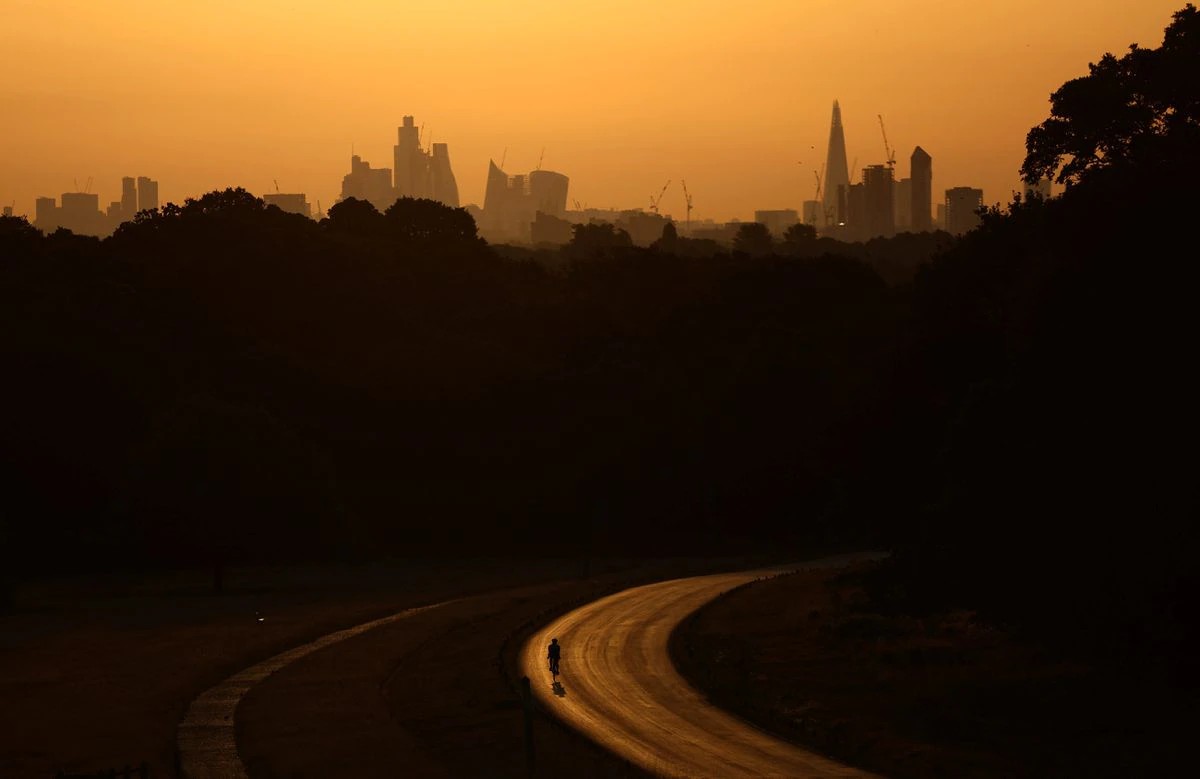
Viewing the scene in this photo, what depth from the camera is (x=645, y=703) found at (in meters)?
42.2

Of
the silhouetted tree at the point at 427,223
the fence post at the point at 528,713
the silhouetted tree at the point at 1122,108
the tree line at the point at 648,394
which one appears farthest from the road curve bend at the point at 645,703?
the silhouetted tree at the point at 427,223

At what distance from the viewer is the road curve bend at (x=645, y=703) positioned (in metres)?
34.0

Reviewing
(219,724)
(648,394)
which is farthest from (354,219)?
(219,724)

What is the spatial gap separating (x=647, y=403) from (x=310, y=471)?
35.4 metres

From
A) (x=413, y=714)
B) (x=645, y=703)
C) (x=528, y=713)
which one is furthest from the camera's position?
(x=413, y=714)

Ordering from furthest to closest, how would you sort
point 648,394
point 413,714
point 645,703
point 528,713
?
point 648,394 → point 413,714 → point 645,703 → point 528,713

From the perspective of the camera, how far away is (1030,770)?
108 feet

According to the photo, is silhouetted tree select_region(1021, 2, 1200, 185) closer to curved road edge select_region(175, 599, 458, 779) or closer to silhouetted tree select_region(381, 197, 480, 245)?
curved road edge select_region(175, 599, 458, 779)

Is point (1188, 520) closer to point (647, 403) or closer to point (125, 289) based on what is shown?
point (647, 403)

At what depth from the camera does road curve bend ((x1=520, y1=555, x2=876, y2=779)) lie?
3400cm

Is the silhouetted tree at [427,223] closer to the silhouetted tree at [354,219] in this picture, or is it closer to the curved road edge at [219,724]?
the silhouetted tree at [354,219]

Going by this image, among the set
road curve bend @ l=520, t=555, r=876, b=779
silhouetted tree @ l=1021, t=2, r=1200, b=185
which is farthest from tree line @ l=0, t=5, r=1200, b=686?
road curve bend @ l=520, t=555, r=876, b=779

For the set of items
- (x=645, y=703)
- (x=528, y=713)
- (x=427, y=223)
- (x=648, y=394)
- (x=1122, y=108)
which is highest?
(x=427, y=223)

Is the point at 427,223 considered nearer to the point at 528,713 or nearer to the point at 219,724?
the point at 219,724
